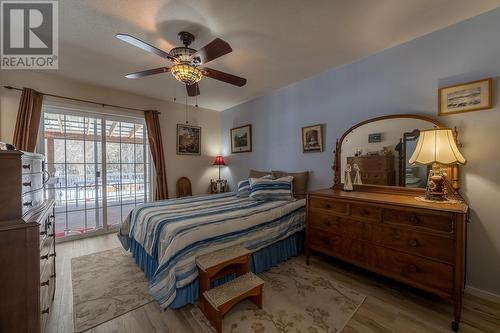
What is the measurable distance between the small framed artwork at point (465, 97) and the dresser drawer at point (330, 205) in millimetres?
1293

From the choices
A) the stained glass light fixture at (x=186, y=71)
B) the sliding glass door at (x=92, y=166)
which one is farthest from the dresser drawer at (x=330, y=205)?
the sliding glass door at (x=92, y=166)

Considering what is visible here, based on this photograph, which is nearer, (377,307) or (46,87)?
(377,307)

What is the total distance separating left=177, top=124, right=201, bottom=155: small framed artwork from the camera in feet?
14.1

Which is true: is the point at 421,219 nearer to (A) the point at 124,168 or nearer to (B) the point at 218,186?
(B) the point at 218,186

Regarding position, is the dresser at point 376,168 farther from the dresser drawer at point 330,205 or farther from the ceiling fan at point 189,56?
the ceiling fan at point 189,56

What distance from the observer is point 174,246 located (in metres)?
1.69

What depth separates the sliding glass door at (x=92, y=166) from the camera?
318cm

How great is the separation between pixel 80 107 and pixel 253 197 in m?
3.09

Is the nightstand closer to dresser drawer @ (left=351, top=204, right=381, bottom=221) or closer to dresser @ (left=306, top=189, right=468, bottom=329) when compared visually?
dresser @ (left=306, top=189, right=468, bottom=329)

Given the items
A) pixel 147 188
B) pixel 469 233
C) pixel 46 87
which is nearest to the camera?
pixel 469 233

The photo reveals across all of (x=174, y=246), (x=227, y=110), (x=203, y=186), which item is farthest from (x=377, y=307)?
(x=227, y=110)

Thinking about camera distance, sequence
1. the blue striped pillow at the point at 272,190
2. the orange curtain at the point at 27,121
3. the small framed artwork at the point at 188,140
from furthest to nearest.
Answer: the small framed artwork at the point at 188,140 → the blue striped pillow at the point at 272,190 → the orange curtain at the point at 27,121

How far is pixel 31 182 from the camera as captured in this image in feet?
4.30

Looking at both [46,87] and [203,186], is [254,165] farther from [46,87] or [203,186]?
[46,87]
